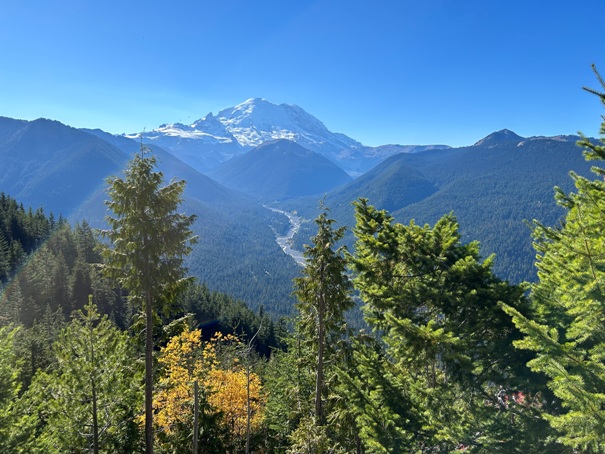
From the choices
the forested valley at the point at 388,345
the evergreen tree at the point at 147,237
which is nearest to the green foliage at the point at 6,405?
the forested valley at the point at 388,345

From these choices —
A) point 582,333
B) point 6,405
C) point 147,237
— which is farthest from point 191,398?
point 582,333

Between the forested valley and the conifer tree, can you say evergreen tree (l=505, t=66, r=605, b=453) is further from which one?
the conifer tree

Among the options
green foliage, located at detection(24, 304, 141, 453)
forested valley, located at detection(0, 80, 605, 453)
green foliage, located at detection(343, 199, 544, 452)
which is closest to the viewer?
forested valley, located at detection(0, 80, 605, 453)

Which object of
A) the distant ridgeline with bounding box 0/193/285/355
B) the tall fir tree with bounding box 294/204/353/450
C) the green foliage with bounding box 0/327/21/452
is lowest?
the distant ridgeline with bounding box 0/193/285/355

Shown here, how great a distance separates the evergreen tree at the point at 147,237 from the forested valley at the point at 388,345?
52 mm

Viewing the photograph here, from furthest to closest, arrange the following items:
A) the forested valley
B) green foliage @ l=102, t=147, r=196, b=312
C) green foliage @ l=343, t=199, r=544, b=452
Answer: green foliage @ l=102, t=147, r=196, b=312
green foliage @ l=343, t=199, r=544, b=452
the forested valley

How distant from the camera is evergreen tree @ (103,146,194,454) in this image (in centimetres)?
1302

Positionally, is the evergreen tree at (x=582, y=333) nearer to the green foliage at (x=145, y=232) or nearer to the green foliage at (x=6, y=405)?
the green foliage at (x=145, y=232)

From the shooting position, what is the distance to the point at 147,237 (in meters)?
13.4

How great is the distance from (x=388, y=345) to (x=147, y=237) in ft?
32.5

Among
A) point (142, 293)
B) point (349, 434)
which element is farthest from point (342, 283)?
point (142, 293)

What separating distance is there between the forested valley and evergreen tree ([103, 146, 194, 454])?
5cm

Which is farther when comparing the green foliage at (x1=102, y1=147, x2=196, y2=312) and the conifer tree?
the conifer tree

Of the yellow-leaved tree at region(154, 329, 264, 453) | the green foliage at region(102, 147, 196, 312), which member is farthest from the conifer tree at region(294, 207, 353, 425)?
the yellow-leaved tree at region(154, 329, 264, 453)
